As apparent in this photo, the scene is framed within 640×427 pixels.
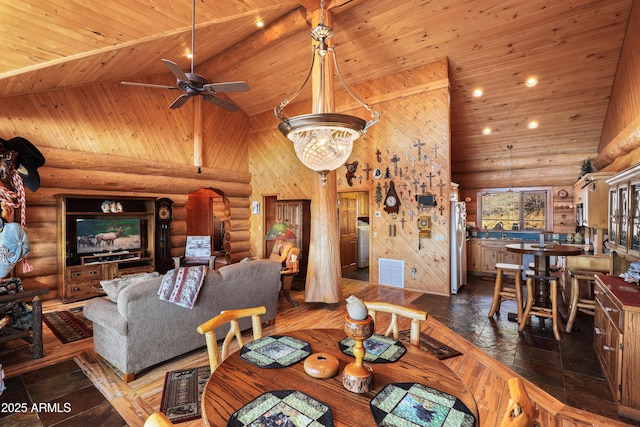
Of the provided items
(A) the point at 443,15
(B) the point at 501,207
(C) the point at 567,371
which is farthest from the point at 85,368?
(B) the point at 501,207

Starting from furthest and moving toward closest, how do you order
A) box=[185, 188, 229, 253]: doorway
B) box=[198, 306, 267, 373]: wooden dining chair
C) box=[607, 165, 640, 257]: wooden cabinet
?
box=[185, 188, 229, 253]: doorway
box=[607, 165, 640, 257]: wooden cabinet
box=[198, 306, 267, 373]: wooden dining chair

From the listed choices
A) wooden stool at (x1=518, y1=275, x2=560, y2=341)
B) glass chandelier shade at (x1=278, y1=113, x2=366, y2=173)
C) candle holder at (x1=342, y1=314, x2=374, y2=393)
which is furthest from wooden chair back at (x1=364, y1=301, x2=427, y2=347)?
wooden stool at (x1=518, y1=275, x2=560, y2=341)

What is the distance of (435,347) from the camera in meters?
3.48

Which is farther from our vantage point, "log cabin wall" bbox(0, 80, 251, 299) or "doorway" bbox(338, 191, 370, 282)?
"doorway" bbox(338, 191, 370, 282)

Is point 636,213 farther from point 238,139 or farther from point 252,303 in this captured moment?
point 238,139

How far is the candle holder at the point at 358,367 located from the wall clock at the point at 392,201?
17.0 feet

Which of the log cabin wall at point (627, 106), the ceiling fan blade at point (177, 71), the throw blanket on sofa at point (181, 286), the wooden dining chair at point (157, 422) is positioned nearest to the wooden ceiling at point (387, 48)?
the log cabin wall at point (627, 106)

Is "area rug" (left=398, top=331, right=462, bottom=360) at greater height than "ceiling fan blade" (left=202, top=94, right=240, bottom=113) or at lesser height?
lesser

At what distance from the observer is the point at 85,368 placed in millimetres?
3061

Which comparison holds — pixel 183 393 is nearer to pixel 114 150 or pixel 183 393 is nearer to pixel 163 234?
pixel 163 234

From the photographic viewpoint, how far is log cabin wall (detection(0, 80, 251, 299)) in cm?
540

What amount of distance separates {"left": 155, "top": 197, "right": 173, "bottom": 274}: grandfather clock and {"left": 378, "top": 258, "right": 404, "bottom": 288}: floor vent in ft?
15.5

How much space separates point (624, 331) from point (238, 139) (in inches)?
333

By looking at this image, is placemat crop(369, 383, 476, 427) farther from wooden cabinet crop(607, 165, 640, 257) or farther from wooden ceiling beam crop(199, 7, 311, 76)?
wooden ceiling beam crop(199, 7, 311, 76)
